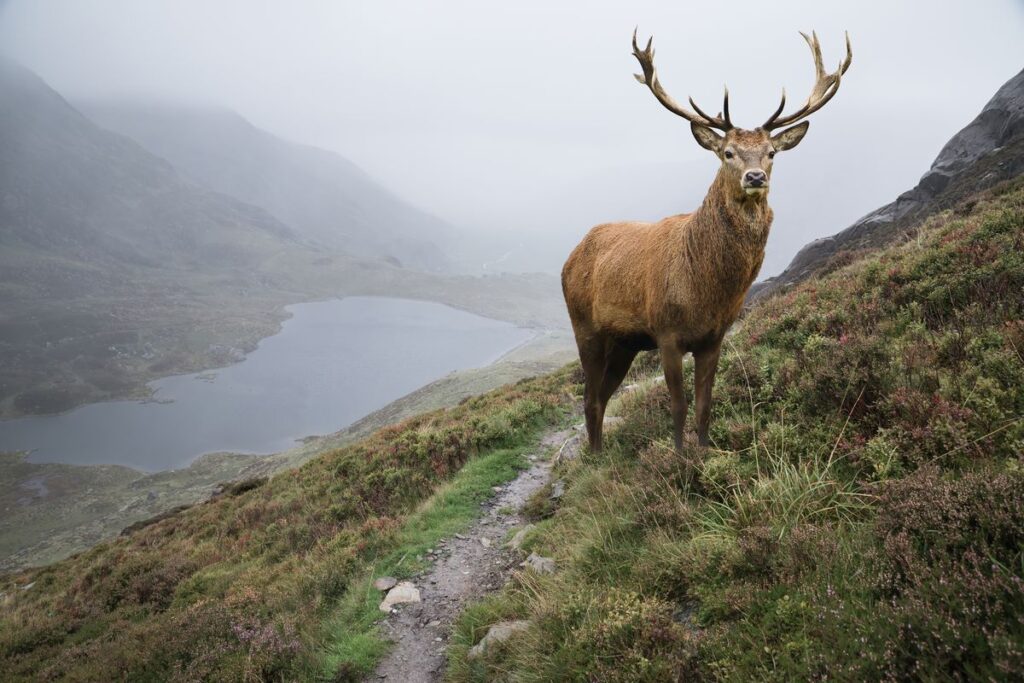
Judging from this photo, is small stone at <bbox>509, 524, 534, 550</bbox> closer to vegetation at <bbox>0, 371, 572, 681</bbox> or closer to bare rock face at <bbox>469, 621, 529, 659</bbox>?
vegetation at <bbox>0, 371, 572, 681</bbox>

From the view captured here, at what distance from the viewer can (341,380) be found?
141 metres

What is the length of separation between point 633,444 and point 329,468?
12.2 meters

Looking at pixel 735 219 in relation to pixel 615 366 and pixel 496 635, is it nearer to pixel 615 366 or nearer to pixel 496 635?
pixel 615 366

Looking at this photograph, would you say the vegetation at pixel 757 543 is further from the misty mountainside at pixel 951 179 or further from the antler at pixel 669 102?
the misty mountainside at pixel 951 179

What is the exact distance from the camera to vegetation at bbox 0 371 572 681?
5457mm

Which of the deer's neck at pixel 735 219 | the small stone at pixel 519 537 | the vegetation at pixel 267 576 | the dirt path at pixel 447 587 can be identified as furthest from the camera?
the small stone at pixel 519 537

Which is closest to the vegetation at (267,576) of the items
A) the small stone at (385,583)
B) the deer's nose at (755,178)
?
the small stone at (385,583)

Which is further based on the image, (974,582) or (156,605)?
(156,605)

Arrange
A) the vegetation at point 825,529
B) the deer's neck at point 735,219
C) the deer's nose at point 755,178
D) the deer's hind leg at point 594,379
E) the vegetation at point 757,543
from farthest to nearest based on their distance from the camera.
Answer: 1. the deer's hind leg at point 594,379
2. the deer's neck at point 735,219
3. the deer's nose at point 755,178
4. the vegetation at point 757,543
5. the vegetation at point 825,529

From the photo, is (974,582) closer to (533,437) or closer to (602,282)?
(602,282)

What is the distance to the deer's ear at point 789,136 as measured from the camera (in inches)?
186

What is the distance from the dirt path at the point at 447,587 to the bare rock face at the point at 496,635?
72 cm

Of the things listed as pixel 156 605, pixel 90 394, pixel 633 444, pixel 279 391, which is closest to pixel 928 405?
pixel 633 444

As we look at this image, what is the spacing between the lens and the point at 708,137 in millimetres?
4969
